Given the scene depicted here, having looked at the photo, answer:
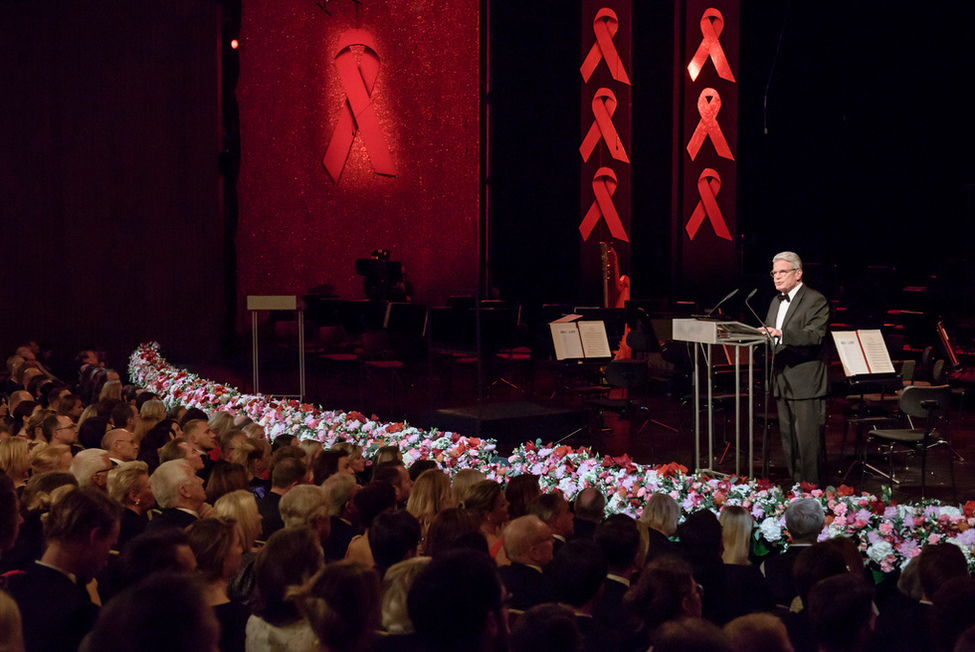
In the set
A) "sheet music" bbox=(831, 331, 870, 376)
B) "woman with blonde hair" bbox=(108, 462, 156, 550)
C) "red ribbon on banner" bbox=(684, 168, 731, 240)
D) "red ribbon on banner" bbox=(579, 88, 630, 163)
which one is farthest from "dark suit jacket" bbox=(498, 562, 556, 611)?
"red ribbon on banner" bbox=(684, 168, 731, 240)

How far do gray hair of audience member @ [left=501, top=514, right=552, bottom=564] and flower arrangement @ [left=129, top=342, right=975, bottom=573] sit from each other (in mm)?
1103

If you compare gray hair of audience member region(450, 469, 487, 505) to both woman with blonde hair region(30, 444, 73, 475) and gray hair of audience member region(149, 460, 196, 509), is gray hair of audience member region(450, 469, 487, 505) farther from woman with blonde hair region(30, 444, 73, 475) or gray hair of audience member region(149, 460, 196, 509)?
woman with blonde hair region(30, 444, 73, 475)

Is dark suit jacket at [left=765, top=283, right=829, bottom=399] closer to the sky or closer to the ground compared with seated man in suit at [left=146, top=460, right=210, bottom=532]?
closer to the sky

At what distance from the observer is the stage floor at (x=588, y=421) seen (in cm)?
661

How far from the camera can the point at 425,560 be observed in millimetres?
2514

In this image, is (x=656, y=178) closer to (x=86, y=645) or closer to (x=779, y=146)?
(x=779, y=146)

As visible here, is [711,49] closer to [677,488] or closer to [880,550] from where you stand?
[677,488]

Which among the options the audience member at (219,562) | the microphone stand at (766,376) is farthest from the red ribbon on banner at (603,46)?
the audience member at (219,562)

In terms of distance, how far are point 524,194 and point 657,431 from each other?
7021 mm

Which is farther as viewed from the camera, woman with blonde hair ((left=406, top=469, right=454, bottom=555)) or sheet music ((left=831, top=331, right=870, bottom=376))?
sheet music ((left=831, top=331, right=870, bottom=376))

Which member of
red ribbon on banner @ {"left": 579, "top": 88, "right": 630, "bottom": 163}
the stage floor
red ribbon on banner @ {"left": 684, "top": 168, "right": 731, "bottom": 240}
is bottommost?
the stage floor

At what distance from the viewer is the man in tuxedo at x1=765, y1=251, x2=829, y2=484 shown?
545cm

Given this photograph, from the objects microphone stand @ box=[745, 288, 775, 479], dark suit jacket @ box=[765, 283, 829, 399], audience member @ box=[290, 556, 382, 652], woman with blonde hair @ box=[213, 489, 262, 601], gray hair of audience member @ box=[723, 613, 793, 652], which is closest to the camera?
gray hair of audience member @ box=[723, 613, 793, 652]

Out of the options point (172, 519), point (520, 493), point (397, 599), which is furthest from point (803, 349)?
point (397, 599)
